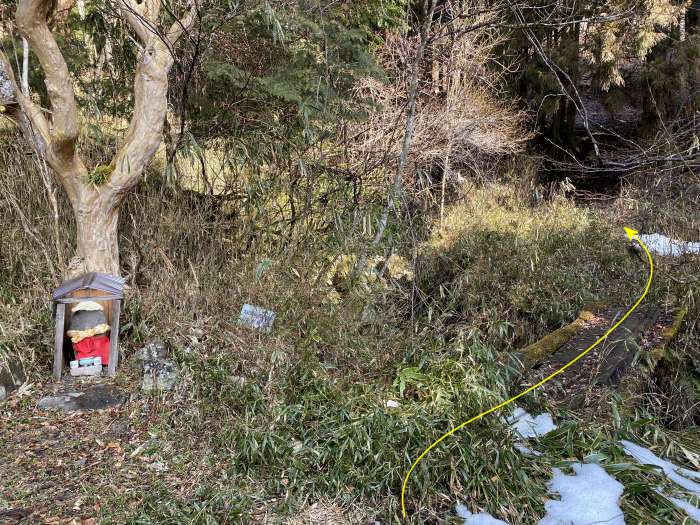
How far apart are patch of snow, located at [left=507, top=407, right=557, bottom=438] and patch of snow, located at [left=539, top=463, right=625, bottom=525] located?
0.93 ft

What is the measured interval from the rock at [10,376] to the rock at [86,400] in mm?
223

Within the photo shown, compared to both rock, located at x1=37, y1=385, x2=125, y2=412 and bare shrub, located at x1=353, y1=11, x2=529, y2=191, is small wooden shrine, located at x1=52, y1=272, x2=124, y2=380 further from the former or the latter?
bare shrub, located at x1=353, y1=11, x2=529, y2=191

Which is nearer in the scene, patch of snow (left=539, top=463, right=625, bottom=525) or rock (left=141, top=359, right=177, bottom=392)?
patch of snow (left=539, top=463, right=625, bottom=525)

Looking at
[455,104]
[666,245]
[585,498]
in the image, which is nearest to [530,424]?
[585,498]

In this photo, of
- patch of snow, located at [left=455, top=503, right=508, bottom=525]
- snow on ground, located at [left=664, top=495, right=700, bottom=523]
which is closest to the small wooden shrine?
patch of snow, located at [left=455, top=503, right=508, bottom=525]

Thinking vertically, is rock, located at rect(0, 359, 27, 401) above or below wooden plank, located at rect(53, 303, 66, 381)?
below

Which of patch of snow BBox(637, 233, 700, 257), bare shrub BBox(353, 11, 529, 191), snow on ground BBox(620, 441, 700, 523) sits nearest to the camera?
snow on ground BBox(620, 441, 700, 523)

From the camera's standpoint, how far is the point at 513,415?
2.94m

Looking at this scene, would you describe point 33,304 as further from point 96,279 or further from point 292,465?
point 292,465

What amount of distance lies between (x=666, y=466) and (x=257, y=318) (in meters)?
2.45

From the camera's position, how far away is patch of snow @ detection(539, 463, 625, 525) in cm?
231

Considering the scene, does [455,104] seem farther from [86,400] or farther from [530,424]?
[86,400]

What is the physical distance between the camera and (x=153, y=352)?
3.45 metres

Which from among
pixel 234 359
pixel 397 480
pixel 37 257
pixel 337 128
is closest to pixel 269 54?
pixel 337 128
